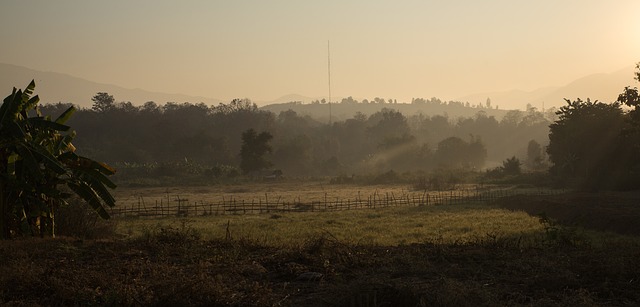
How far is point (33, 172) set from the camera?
16.0 m

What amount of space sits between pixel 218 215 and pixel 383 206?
1555 centimetres

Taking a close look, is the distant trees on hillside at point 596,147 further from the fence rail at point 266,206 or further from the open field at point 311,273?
the open field at point 311,273

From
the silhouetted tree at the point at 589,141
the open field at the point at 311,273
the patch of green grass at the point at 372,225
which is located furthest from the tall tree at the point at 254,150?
the open field at the point at 311,273

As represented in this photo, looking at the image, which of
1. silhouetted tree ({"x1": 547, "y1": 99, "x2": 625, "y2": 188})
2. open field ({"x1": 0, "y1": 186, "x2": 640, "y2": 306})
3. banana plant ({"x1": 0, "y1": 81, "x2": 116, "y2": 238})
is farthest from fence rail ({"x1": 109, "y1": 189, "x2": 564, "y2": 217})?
open field ({"x1": 0, "y1": 186, "x2": 640, "y2": 306})

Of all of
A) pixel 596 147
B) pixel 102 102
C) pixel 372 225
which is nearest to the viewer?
pixel 372 225

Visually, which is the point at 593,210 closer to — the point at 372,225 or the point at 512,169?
the point at 372,225

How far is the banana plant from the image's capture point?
1622 cm

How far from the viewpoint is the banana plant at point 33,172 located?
16.2m

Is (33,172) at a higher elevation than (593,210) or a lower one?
higher

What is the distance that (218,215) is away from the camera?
42.4 m

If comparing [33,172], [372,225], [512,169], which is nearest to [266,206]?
[372,225]

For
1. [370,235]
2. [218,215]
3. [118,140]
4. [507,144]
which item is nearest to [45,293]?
[370,235]

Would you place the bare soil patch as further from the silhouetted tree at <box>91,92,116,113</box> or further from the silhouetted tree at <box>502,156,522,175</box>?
the silhouetted tree at <box>91,92,116,113</box>

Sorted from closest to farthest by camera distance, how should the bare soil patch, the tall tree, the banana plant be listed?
the banana plant → the bare soil patch → the tall tree
